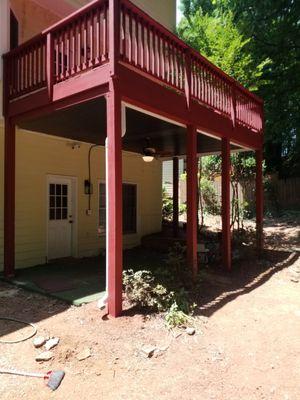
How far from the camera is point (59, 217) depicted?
882 centimetres

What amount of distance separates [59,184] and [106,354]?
5.53 metres

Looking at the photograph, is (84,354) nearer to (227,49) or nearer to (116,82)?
(116,82)

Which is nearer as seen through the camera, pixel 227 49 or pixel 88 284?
pixel 88 284

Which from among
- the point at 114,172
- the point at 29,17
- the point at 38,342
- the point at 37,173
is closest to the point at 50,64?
the point at 114,172

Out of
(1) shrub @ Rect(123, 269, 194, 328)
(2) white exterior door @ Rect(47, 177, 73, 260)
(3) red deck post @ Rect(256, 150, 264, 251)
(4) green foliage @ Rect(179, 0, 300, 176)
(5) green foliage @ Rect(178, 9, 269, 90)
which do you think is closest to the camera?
(1) shrub @ Rect(123, 269, 194, 328)

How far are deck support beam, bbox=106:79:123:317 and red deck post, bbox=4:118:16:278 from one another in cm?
277

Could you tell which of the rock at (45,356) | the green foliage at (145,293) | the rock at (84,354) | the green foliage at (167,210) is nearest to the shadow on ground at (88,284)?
the green foliage at (145,293)

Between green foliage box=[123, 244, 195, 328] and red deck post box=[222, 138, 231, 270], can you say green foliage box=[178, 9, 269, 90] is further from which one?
green foliage box=[123, 244, 195, 328]

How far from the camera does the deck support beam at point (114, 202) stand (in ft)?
15.9

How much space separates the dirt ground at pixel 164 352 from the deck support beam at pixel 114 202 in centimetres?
36

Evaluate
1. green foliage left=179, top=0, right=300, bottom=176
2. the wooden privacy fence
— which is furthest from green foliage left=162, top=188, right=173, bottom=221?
green foliage left=179, top=0, right=300, bottom=176

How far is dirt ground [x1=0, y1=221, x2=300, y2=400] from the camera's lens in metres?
3.42

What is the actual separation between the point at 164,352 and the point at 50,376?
1.27m

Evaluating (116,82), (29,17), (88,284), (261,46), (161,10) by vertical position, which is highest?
(161,10)
